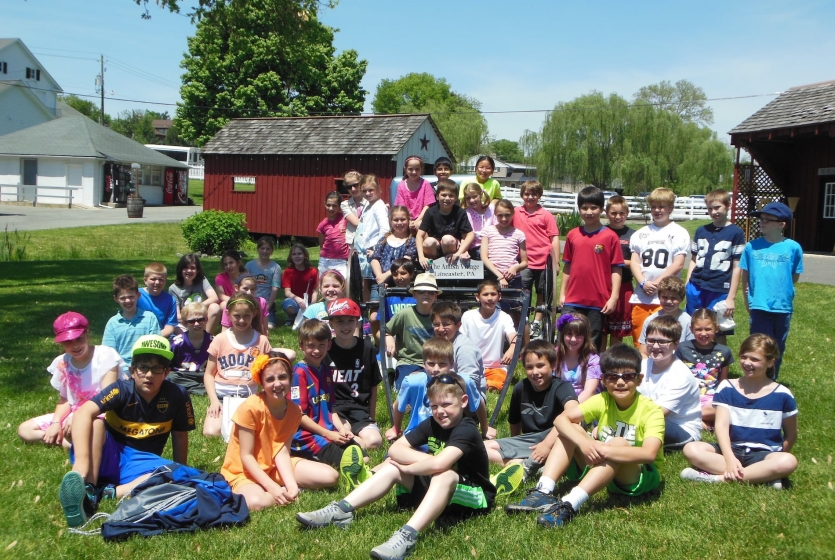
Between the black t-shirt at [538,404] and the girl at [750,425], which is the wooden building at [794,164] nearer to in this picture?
the girl at [750,425]

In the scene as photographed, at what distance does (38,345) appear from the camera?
8.92 m

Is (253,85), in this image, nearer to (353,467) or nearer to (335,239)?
(335,239)

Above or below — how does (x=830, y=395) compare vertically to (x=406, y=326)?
below

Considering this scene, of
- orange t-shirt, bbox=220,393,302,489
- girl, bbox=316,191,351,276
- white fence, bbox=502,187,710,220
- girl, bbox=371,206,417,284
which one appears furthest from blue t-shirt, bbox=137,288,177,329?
white fence, bbox=502,187,710,220

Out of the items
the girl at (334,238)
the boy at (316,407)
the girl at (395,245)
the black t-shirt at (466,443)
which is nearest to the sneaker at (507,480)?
the black t-shirt at (466,443)

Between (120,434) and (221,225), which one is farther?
(221,225)

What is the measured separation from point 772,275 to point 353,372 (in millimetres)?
3916

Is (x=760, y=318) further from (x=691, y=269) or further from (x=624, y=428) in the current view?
(x=624, y=428)

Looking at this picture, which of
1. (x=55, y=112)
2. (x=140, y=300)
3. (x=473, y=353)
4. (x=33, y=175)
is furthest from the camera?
(x=55, y=112)

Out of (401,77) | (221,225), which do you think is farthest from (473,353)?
(401,77)

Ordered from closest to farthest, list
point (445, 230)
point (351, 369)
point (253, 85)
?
point (351, 369) < point (445, 230) < point (253, 85)

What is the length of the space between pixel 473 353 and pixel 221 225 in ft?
55.3

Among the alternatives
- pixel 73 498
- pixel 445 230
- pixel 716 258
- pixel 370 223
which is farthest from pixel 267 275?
pixel 73 498

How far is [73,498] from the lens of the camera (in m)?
4.04
